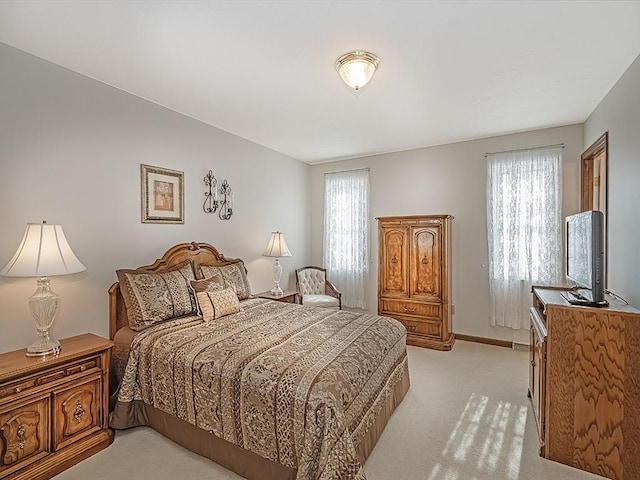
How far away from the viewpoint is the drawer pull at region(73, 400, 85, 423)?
7.17ft

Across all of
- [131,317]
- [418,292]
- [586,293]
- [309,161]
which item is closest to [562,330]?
[586,293]

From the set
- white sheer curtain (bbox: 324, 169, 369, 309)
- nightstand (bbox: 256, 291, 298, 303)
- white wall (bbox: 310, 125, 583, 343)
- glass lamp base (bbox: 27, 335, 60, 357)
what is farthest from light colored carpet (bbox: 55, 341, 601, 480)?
white sheer curtain (bbox: 324, 169, 369, 309)

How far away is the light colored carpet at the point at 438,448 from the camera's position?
80.4 inches

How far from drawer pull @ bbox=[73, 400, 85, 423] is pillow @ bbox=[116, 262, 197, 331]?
0.61 meters

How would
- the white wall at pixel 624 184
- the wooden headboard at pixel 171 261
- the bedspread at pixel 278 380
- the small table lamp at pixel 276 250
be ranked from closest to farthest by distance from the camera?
the bedspread at pixel 278 380 < the white wall at pixel 624 184 < the wooden headboard at pixel 171 261 < the small table lamp at pixel 276 250

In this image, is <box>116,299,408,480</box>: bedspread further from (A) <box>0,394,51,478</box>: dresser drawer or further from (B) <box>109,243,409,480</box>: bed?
(A) <box>0,394,51,478</box>: dresser drawer

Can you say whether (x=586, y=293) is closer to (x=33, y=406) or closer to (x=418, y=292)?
(x=418, y=292)

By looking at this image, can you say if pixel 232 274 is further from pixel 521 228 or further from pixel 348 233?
pixel 521 228

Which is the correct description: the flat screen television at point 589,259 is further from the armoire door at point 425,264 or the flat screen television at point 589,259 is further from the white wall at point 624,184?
the armoire door at point 425,264

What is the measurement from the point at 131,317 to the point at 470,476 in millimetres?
2706

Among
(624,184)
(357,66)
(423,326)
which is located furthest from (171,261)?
(624,184)

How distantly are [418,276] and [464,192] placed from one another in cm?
135

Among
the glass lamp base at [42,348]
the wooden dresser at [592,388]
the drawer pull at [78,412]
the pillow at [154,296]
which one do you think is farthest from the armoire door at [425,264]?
the glass lamp base at [42,348]

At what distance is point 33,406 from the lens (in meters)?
1.97
